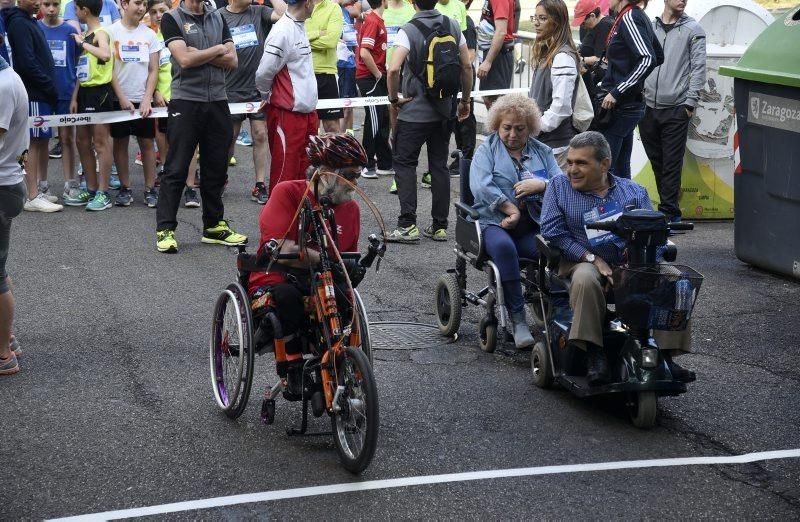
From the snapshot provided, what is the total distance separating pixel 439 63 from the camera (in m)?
9.89

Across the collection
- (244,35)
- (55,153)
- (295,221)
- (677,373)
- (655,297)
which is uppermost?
(244,35)

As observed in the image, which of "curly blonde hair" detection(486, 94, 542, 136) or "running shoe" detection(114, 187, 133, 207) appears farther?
"running shoe" detection(114, 187, 133, 207)

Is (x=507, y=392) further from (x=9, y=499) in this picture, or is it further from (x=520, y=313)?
(x=9, y=499)

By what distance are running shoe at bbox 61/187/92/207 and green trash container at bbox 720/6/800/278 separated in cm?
613

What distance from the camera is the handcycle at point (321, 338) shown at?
16.6 ft

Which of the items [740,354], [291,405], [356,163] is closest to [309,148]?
[356,163]

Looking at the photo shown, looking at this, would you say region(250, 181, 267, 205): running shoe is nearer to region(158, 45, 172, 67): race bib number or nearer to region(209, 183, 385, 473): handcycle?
region(158, 45, 172, 67): race bib number

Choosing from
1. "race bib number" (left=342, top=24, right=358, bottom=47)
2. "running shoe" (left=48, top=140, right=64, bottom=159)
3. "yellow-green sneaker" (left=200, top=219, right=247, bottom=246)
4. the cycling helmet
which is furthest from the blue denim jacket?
"running shoe" (left=48, top=140, right=64, bottom=159)

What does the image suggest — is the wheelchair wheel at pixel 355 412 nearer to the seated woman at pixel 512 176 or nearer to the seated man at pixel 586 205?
the seated man at pixel 586 205

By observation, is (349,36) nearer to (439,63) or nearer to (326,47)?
(326,47)

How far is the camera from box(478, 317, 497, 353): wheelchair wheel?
23.4 ft

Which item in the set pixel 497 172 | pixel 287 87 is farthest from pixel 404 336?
pixel 287 87

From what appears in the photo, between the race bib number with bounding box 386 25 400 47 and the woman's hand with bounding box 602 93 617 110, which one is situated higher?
the race bib number with bounding box 386 25 400 47

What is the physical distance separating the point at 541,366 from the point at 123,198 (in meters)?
6.33
